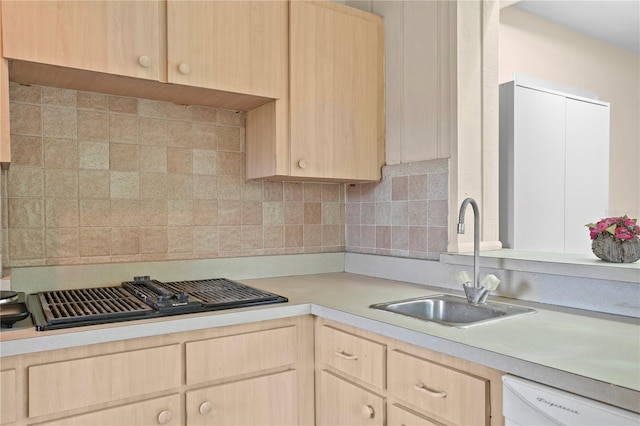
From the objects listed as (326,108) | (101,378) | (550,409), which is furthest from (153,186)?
(550,409)

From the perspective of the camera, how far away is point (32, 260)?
6.23 ft

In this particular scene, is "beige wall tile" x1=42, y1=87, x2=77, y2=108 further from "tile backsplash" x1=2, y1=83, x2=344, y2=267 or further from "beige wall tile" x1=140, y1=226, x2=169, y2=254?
"beige wall tile" x1=140, y1=226, x2=169, y2=254

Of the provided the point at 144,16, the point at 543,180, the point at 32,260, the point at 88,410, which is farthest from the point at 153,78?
the point at 543,180

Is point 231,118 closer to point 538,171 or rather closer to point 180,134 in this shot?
point 180,134

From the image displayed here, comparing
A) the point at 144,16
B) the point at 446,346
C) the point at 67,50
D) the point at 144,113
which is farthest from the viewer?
the point at 144,113

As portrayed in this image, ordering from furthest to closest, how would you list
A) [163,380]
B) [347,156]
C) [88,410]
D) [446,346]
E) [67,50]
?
[347,156] < [67,50] < [163,380] < [88,410] < [446,346]

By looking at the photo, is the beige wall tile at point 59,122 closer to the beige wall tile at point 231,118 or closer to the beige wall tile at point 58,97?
→ the beige wall tile at point 58,97

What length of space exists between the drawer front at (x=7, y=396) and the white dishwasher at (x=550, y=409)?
125 centimetres

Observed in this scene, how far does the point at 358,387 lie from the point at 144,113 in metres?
1.44

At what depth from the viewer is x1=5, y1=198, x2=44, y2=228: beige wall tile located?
1.86 metres

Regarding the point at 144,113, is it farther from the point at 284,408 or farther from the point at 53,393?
the point at 284,408

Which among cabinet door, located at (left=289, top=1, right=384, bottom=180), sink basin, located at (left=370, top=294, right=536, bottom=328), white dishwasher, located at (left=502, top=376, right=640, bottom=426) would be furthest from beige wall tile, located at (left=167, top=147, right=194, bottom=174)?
white dishwasher, located at (left=502, top=376, right=640, bottom=426)

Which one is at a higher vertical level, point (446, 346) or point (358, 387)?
point (446, 346)

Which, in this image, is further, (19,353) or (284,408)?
(284,408)
